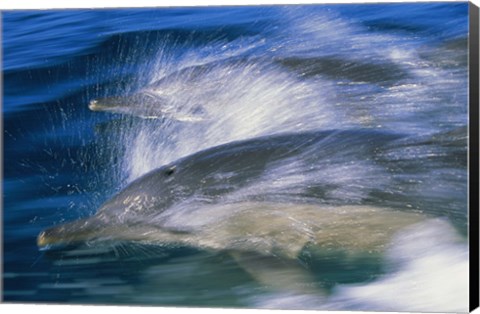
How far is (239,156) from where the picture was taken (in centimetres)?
909

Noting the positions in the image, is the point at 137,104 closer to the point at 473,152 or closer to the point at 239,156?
the point at 239,156

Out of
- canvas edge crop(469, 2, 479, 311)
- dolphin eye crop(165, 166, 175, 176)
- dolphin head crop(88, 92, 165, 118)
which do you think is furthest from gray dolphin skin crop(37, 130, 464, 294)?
dolphin head crop(88, 92, 165, 118)

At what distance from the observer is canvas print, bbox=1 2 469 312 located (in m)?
8.77

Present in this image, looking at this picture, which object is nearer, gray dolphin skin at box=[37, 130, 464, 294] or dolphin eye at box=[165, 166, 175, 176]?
gray dolphin skin at box=[37, 130, 464, 294]

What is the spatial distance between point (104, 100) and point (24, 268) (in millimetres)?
1390

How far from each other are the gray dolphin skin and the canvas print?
0.01 m

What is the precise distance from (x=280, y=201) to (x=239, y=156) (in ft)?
1.47

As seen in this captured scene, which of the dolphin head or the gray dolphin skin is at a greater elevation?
the dolphin head

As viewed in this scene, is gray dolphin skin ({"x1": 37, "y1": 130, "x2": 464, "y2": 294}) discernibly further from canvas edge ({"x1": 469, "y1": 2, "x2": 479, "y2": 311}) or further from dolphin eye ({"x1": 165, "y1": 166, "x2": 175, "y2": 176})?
canvas edge ({"x1": 469, "y1": 2, "x2": 479, "y2": 311})

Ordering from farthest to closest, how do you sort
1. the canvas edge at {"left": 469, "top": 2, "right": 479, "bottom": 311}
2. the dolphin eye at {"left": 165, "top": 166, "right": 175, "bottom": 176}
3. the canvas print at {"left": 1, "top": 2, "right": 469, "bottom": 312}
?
the dolphin eye at {"left": 165, "top": 166, "right": 175, "bottom": 176}
the canvas print at {"left": 1, "top": 2, "right": 469, "bottom": 312}
the canvas edge at {"left": 469, "top": 2, "right": 479, "bottom": 311}

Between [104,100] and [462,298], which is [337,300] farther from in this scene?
[104,100]

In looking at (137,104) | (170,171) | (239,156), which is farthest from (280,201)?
(137,104)

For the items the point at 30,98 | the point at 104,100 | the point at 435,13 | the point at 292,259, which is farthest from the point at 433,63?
the point at 30,98

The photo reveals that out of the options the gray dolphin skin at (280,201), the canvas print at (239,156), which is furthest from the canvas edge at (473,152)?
the gray dolphin skin at (280,201)
